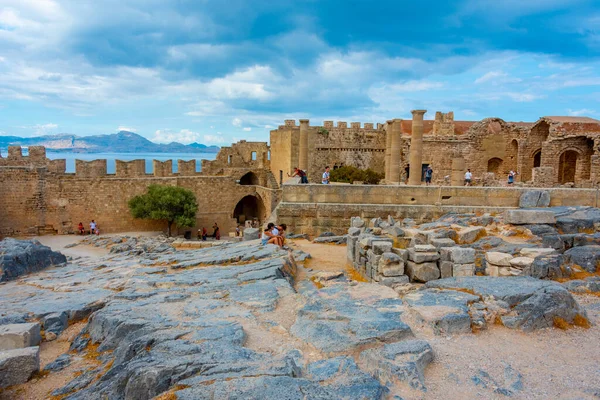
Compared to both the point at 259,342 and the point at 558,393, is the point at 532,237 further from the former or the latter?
the point at 259,342

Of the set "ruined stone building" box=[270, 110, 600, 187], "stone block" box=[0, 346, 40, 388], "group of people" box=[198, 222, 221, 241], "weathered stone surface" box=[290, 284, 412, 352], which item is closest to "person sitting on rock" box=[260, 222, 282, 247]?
"weathered stone surface" box=[290, 284, 412, 352]

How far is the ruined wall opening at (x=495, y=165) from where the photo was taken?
94.9 ft

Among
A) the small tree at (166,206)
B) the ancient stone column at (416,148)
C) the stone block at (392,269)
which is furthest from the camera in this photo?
the small tree at (166,206)

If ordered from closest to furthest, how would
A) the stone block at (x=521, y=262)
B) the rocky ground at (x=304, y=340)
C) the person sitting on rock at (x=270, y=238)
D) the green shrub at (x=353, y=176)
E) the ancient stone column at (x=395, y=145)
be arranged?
the rocky ground at (x=304, y=340) < the stone block at (x=521, y=262) < the person sitting on rock at (x=270, y=238) < the ancient stone column at (x=395, y=145) < the green shrub at (x=353, y=176)

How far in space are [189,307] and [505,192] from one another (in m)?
9.63

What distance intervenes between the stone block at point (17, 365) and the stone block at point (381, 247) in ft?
17.7

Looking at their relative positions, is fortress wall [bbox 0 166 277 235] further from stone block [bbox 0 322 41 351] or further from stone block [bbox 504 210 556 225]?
stone block [bbox 0 322 41 351]

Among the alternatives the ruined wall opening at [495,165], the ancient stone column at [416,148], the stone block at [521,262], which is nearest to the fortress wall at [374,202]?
the stone block at [521,262]

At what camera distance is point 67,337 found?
6.10 meters

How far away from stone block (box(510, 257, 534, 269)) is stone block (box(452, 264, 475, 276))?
2.06 ft

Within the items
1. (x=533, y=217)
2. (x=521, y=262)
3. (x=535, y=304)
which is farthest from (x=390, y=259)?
(x=533, y=217)

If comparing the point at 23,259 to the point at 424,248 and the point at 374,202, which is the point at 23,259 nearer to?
the point at 374,202

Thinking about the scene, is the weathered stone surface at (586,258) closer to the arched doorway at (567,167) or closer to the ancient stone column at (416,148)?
the ancient stone column at (416,148)

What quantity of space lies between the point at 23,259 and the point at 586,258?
11.9 m
